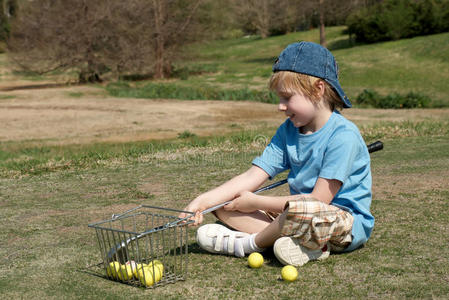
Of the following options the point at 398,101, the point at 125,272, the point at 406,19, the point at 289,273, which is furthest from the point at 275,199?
the point at 406,19

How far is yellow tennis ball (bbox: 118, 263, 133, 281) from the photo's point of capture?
3.57 m

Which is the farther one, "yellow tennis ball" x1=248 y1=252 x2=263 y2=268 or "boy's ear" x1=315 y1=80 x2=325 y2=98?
"boy's ear" x1=315 y1=80 x2=325 y2=98

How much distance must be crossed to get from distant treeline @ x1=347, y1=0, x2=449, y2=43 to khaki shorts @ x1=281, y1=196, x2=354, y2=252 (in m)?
32.4

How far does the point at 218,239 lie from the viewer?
4047mm

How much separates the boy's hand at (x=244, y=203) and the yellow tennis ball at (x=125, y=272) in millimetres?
857

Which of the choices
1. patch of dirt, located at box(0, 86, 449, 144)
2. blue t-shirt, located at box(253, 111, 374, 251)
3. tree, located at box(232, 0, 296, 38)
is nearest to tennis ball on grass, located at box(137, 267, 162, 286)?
blue t-shirt, located at box(253, 111, 374, 251)

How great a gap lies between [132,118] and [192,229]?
458 inches

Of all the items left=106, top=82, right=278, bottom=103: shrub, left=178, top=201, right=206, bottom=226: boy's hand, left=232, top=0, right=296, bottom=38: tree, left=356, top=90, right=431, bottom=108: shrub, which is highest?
left=232, top=0, right=296, bottom=38: tree

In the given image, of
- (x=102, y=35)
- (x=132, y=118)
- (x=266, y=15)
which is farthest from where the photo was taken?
(x=266, y=15)

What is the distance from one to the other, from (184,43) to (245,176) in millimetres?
29496

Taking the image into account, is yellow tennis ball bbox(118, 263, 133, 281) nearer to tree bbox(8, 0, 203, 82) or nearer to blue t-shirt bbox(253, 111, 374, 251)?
blue t-shirt bbox(253, 111, 374, 251)

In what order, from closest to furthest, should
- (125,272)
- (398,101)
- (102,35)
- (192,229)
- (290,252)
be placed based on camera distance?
1. (125,272)
2. (290,252)
3. (192,229)
4. (398,101)
5. (102,35)

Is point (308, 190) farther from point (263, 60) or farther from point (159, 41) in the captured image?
point (263, 60)

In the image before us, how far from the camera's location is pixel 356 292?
3.26 meters
